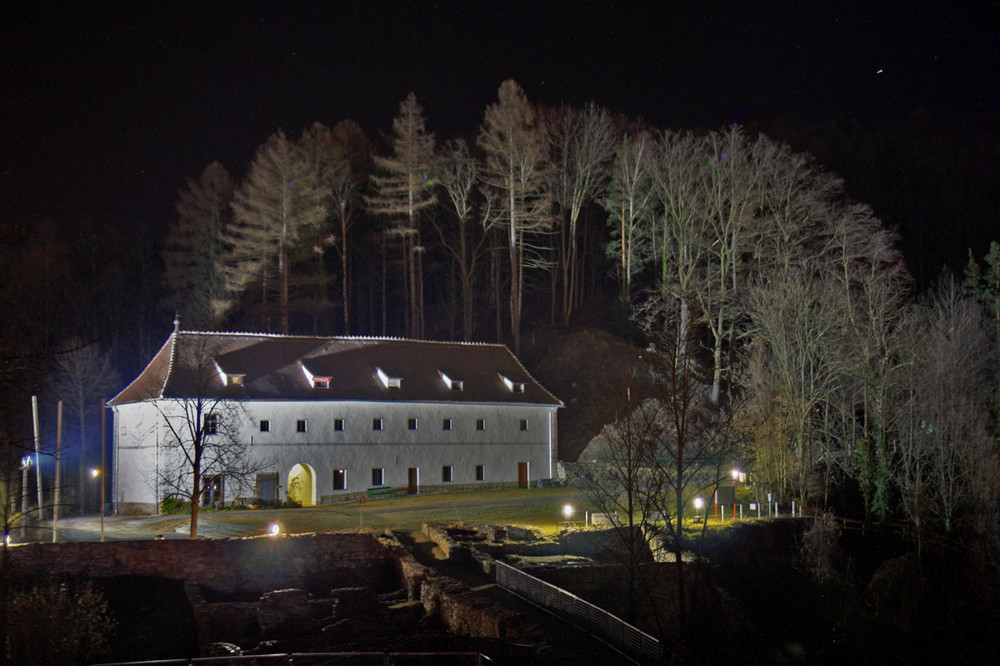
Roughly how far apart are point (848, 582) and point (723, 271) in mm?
18836

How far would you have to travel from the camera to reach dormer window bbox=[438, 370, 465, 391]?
144ft

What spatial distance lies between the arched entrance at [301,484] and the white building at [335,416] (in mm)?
79

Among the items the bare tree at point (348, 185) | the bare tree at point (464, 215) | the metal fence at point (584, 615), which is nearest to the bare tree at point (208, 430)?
the bare tree at point (348, 185)

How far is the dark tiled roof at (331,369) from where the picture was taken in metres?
38.3

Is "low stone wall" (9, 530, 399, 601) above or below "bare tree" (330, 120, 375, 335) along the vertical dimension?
below

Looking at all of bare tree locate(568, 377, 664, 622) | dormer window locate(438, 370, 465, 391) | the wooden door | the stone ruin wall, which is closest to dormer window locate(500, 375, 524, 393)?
dormer window locate(438, 370, 465, 391)

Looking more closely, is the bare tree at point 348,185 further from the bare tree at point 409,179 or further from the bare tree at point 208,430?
the bare tree at point 208,430

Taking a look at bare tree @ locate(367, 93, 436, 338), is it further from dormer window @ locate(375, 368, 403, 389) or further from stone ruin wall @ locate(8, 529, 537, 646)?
stone ruin wall @ locate(8, 529, 537, 646)

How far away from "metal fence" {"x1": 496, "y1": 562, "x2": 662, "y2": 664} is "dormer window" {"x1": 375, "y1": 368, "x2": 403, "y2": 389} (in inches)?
841

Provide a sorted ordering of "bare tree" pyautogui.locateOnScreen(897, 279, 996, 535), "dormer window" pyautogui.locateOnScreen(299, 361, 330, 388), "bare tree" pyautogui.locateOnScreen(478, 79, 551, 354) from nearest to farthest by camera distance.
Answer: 1. "bare tree" pyautogui.locateOnScreen(897, 279, 996, 535)
2. "dormer window" pyautogui.locateOnScreen(299, 361, 330, 388)
3. "bare tree" pyautogui.locateOnScreen(478, 79, 551, 354)

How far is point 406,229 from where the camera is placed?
49.9m

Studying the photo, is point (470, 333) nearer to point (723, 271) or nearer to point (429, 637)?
point (723, 271)

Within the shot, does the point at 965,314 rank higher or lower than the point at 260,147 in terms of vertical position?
lower

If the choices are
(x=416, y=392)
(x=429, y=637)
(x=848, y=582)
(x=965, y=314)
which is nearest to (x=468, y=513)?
(x=416, y=392)
